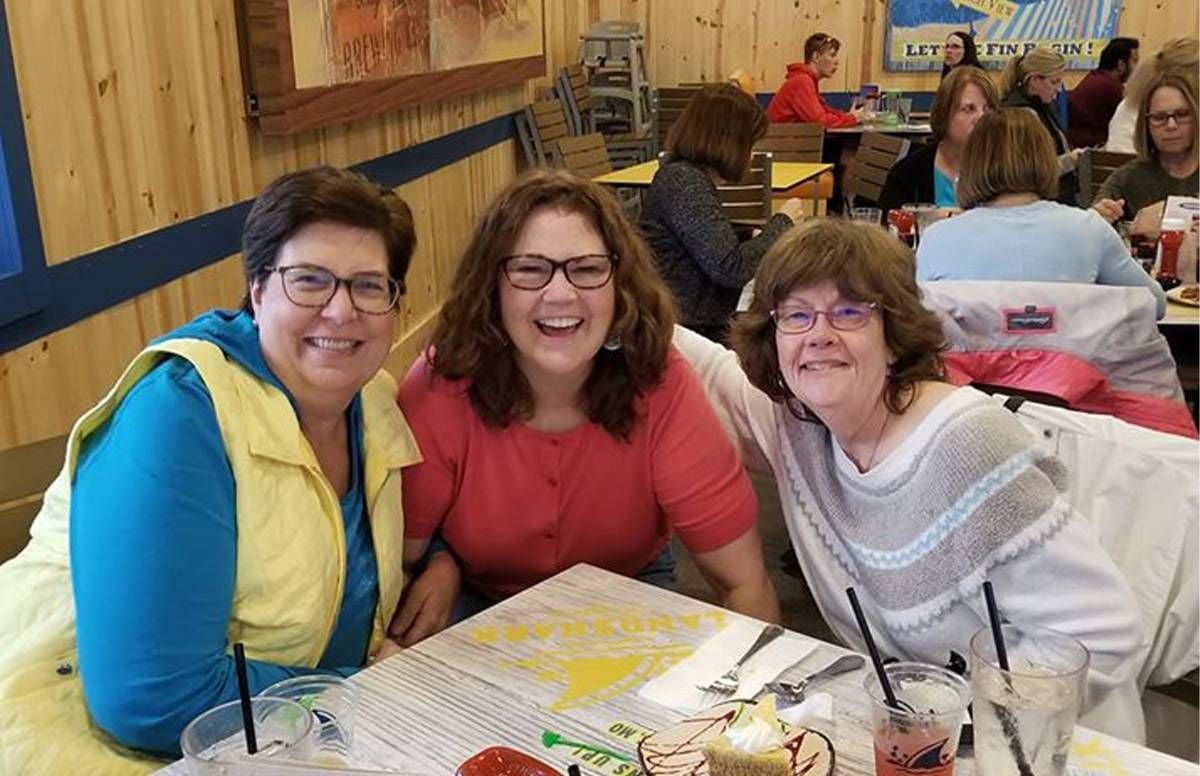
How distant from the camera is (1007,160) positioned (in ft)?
9.07

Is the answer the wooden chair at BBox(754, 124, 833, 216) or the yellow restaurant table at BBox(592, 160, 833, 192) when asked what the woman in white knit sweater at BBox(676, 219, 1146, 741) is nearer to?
the yellow restaurant table at BBox(592, 160, 833, 192)

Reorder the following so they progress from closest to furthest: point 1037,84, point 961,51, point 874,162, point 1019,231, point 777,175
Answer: point 1019,231 → point 1037,84 → point 777,175 → point 874,162 → point 961,51

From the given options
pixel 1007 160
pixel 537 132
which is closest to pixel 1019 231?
pixel 1007 160

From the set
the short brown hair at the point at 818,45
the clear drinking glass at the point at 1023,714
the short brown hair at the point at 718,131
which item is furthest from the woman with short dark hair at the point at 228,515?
the short brown hair at the point at 818,45

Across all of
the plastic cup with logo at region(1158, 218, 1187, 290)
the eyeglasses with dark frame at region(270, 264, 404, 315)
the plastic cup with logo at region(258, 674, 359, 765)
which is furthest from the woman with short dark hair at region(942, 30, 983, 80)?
the plastic cup with logo at region(258, 674, 359, 765)

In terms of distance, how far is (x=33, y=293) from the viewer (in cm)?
Result: 253

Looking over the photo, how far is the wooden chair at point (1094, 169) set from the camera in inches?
175

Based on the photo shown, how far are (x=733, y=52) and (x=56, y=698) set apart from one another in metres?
8.05

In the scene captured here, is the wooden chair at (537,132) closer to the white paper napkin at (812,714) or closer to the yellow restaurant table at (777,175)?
the yellow restaurant table at (777,175)

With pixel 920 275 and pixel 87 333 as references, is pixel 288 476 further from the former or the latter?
pixel 920 275

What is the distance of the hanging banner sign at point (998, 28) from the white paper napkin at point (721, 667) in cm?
775

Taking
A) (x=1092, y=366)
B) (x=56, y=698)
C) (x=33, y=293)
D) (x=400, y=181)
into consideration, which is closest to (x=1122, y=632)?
(x=1092, y=366)

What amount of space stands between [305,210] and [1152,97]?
3240 mm

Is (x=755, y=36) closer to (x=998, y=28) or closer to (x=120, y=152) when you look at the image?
(x=998, y=28)
